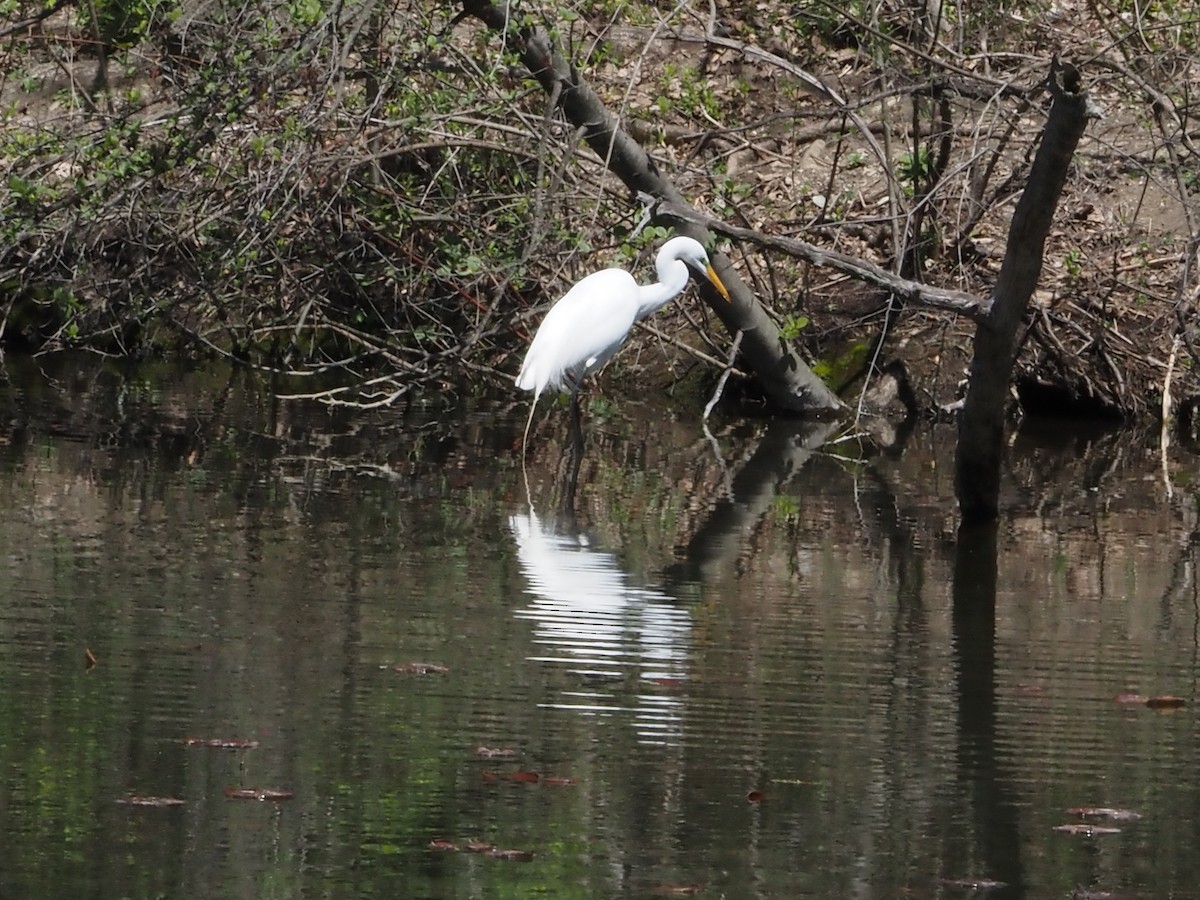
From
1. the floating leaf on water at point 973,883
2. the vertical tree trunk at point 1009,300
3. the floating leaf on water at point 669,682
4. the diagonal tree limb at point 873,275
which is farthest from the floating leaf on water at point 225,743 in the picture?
the vertical tree trunk at point 1009,300

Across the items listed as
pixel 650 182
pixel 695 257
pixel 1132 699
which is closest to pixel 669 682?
pixel 1132 699

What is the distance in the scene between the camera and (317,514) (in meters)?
8.47

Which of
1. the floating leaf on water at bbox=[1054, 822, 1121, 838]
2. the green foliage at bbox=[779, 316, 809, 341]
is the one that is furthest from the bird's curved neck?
the floating leaf on water at bbox=[1054, 822, 1121, 838]

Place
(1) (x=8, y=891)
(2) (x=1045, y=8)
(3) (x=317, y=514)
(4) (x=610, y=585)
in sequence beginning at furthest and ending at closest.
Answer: (2) (x=1045, y=8) < (3) (x=317, y=514) < (4) (x=610, y=585) < (1) (x=8, y=891)

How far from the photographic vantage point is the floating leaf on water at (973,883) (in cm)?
402

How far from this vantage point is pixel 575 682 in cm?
559

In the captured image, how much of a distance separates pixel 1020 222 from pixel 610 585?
2200 millimetres

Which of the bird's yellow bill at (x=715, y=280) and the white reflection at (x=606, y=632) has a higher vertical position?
the bird's yellow bill at (x=715, y=280)

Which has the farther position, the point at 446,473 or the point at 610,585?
the point at 446,473

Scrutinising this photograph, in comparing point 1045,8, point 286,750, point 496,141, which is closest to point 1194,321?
point 1045,8

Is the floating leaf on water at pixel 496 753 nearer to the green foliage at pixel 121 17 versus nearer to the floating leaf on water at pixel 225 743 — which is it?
the floating leaf on water at pixel 225 743

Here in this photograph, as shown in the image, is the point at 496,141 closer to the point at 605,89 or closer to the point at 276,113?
the point at 276,113

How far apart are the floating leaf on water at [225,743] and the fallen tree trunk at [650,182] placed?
4.06 meters

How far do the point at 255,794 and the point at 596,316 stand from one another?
674 cm
